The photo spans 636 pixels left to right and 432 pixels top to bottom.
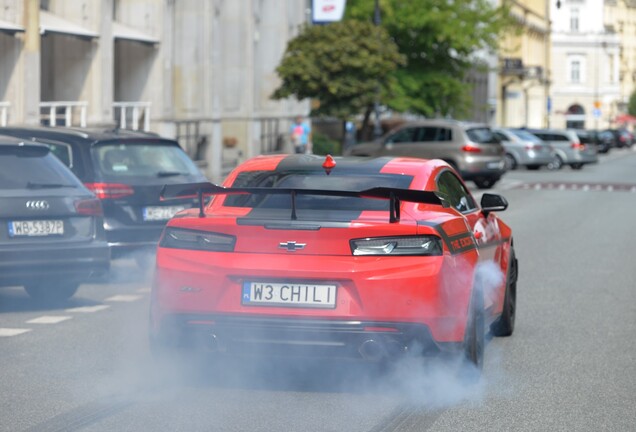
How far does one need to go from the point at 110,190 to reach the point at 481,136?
21979 millimetres

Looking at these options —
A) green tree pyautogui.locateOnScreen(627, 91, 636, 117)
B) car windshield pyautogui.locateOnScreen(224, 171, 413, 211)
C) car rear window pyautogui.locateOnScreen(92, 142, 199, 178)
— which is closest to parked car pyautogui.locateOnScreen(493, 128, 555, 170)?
car rear window pyautogui.locateOnScreen(92, 142, 199, 178)

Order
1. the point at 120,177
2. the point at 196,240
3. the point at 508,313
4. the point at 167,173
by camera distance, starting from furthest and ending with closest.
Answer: the point at 167,173 → the point at 120,177 → the point at 508,313 → the point at 196,240

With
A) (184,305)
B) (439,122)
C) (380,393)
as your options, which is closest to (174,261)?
(184,305)

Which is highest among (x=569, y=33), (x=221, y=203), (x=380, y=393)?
(x=569, y=33)

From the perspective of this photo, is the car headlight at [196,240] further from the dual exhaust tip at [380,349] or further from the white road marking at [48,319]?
the white road marking at [48,319]

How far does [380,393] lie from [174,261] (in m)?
1.36

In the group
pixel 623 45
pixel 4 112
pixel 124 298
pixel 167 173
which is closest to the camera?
pixel 124 298

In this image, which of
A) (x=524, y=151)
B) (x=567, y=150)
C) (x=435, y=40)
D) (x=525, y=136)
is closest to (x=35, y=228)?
(x=524, y=151)

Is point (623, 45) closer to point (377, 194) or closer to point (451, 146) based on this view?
point (451, 146)

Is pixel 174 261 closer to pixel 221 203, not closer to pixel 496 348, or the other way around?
pixel 221 203

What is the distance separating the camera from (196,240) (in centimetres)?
826

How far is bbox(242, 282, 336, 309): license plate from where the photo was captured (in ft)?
25.9

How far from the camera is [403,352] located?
798 cm

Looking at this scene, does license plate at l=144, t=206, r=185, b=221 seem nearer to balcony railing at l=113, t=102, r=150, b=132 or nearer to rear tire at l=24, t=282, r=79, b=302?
rear tire at l=24, t=282, r=79, b=302
